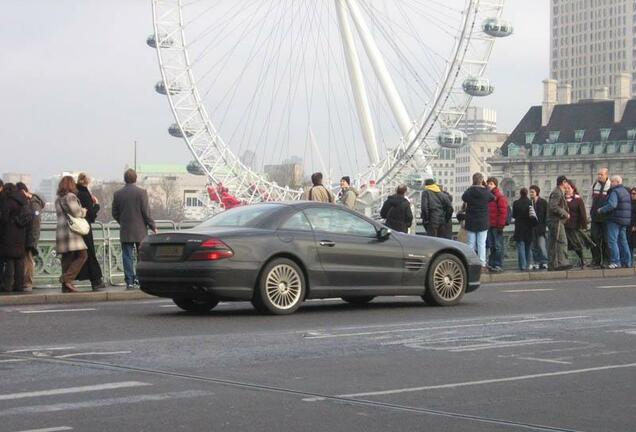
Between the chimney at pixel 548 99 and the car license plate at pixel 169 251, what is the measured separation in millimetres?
156552

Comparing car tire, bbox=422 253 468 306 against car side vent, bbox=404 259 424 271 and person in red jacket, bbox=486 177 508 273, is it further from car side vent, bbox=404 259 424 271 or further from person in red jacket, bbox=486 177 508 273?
person in red jacket, bbox=486 177 508 273

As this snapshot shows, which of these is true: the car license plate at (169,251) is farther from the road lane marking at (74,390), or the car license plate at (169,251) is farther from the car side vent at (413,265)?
the road lane marking at (74,390)

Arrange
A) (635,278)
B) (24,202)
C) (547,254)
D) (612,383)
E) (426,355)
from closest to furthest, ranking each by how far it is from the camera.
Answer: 1. (612,383)
2. (426,355)
3. (24,202)
4. (635,278)
5. (547,254)

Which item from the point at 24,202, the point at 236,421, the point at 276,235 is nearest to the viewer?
the point at 236,421

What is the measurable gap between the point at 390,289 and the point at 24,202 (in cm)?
606

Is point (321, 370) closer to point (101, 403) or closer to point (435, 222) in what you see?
point (101, 403)

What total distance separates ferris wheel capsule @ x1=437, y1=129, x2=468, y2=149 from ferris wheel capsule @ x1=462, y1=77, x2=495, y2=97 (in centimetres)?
243

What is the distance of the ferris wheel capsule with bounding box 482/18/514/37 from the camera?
159 ft

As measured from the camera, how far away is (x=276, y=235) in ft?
53.2

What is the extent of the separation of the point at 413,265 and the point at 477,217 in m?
8.34

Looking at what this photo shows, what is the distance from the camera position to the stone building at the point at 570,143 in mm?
168375

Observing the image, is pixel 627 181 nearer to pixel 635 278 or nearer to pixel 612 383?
pixel 635 278

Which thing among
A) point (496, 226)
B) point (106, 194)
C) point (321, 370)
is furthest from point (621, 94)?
point (321, 370)

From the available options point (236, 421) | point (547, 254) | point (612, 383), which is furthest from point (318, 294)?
point (547, 254)
